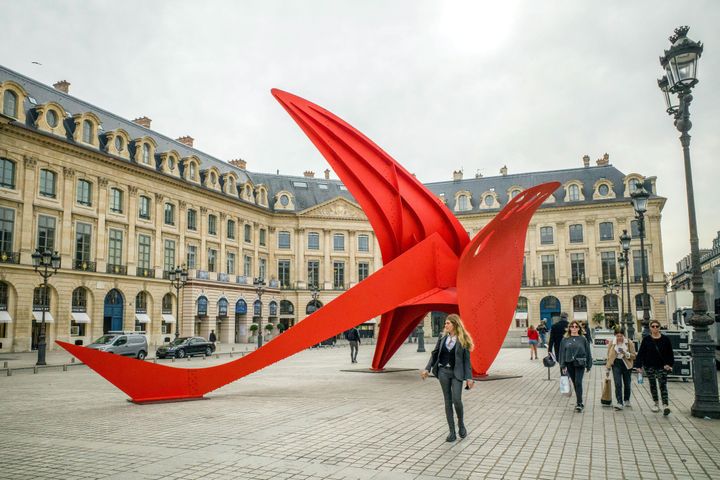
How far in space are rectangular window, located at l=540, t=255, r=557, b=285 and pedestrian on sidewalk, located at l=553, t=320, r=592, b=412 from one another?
175ft

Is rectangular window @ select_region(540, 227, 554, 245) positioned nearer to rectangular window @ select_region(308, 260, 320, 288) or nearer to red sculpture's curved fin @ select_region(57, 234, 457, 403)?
rectangular window @ select_region(308, 260, 320, 288)

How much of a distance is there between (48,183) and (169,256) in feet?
38.5

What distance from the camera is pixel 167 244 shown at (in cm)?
4591

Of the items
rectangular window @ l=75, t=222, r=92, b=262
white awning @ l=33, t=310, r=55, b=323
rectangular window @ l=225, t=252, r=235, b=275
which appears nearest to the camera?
white awning @ l=33, t=310, r=55, b=323

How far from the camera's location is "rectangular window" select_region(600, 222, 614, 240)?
59294 millimetres

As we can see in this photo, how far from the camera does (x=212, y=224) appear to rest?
169 ft

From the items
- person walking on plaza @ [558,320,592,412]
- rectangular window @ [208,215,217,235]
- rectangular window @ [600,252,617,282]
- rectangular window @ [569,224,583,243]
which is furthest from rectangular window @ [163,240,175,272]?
rectangular window @ [600,252,617,282]

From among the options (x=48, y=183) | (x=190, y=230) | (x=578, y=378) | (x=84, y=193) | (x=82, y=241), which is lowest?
(x=578, y=378)

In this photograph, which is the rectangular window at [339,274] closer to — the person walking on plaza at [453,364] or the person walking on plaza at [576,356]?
the person walking on plaza at [576,356]

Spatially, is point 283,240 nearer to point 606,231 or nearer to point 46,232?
point 46,232

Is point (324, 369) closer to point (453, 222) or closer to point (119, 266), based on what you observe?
point (453, 222)

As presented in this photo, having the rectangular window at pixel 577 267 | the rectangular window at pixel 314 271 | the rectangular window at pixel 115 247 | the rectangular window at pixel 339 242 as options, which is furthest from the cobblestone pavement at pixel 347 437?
the rectangular window at pixel 339 242

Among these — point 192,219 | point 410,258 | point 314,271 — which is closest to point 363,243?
point 314,271

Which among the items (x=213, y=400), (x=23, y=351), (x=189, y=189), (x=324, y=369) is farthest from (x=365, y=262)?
(x=213, y=400)
